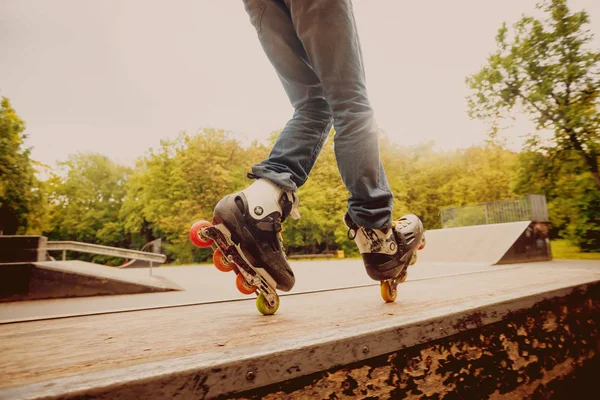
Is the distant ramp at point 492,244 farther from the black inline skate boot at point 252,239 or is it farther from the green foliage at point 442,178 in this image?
the green foliage at point 442,178

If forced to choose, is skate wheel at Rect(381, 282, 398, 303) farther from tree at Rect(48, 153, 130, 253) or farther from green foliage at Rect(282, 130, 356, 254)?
tree at Rect(48, 153, 130, 253)

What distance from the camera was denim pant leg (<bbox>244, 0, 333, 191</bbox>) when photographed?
3.94 ft

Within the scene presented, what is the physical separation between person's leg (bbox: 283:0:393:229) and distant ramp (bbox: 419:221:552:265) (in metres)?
7.42

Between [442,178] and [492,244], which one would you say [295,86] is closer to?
[492,244]

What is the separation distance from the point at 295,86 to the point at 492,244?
28.7 feet

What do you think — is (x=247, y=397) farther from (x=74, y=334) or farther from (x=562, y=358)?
(x=562, y=358)

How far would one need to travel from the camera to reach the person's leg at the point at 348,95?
42.6 inches

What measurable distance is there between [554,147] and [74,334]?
61.2 ft

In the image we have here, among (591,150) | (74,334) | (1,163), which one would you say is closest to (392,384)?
(74,334)

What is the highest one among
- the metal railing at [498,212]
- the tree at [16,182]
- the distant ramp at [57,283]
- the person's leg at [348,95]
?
the tree at [16,182]

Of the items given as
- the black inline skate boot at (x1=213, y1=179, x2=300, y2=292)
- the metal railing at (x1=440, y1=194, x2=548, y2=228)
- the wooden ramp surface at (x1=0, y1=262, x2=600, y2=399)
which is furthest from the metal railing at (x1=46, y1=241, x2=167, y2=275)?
the metal railing at (x1=440, y1=194, x2=548, y2=228)

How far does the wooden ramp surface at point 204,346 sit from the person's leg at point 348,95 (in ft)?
1.22

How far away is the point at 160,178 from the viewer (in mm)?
24656

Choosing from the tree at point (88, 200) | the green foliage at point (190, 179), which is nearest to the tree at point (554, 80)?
the green foliage at point (190, 179)
